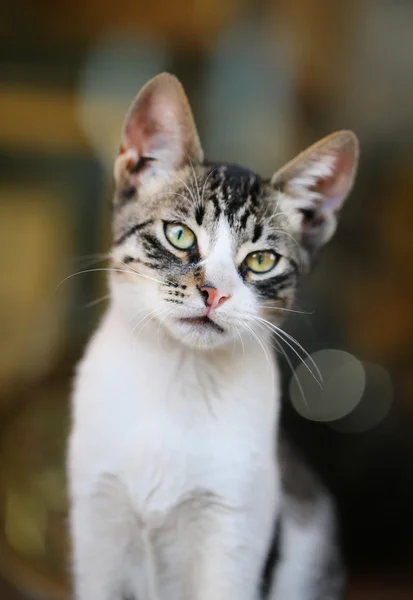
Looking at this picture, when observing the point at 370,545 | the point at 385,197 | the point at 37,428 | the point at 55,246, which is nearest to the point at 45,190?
the point at 55,246

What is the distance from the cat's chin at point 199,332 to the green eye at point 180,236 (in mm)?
71

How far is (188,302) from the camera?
562 millimetres

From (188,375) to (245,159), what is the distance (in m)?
0.23

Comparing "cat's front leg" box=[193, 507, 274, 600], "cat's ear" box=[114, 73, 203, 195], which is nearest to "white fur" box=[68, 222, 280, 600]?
"cat's front leg" box=[193, 507, 274, 600]

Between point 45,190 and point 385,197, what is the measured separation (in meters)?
0.41

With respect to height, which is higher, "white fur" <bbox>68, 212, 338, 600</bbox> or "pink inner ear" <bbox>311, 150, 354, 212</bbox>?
"pink inner ear" <bbox>311, 150, 354, 212</bbox>

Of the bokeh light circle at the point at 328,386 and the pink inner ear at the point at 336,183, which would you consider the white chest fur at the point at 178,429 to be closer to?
the bokeh light circle at the point at 328,386

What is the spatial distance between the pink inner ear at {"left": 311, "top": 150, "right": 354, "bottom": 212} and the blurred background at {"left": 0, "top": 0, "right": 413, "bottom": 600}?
43mm

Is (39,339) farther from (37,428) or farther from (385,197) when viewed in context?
(385,197)

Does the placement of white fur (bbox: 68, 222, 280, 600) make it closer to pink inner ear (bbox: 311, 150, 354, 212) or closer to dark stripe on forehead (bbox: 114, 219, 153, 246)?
dark stripe on forehead (bbox: 114, 219, 153, 246)

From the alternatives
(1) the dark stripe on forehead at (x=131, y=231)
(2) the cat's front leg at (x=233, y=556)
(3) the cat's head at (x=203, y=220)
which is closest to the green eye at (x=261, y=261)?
(3) the cat's head at (x=203, y=220)

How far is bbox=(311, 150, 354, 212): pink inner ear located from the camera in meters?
0.60

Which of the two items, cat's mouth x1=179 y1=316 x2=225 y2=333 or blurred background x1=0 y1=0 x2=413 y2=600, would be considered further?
blurred background x1=0 y1=0 x2=413 y2=600

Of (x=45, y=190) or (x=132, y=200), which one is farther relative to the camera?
(x=45, y=190)
